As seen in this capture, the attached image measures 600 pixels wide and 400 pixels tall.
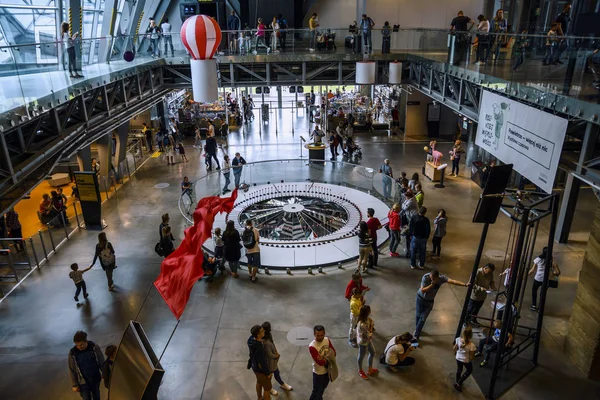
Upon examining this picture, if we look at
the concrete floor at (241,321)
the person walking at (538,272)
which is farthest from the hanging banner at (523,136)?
the concrete floor at (241,321)

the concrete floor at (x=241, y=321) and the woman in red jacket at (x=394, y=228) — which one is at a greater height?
the woman in red jacket at (x=394, y=228)

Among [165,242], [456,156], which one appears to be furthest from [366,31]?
[165,242]

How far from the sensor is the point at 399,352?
24.3ft

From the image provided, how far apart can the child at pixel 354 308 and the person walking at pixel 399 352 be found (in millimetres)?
796

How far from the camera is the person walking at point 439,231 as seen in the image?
10859mm

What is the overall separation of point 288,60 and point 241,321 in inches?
577

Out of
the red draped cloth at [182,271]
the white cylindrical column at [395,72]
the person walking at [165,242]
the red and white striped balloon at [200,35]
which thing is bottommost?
the person walking at [165,242]

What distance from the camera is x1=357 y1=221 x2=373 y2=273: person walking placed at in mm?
10250

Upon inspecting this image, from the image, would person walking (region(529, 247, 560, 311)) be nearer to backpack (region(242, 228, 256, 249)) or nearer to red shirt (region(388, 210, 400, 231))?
red shirt (region(388, 210, 400, 231))

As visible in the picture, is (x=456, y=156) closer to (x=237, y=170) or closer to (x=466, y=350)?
(x=237, y=170)

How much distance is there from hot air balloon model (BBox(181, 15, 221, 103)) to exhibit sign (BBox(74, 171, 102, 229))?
370 centimetres

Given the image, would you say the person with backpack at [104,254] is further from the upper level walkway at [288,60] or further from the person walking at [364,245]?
the person walking at [364,245]

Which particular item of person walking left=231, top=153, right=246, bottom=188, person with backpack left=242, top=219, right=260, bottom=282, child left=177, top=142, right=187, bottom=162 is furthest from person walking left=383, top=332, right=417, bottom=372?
child left=177, top=142, right=187, bottom=162

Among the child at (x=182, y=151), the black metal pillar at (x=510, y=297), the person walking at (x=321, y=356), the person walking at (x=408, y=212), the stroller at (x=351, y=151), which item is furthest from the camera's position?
the child at (x=182, y=151)
